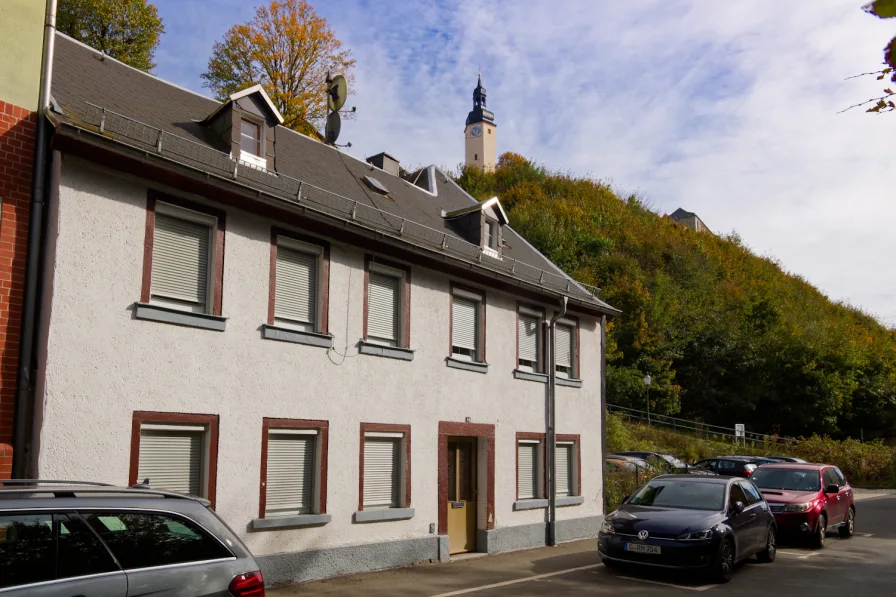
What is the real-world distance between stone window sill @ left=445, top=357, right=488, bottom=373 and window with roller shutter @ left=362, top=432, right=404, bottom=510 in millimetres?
1903

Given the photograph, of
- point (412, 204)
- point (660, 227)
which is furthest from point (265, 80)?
point (660, 227)

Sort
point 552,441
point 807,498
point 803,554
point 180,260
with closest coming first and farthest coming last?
point 180,260 < point 803,554 < point 807,498 < point 552,441

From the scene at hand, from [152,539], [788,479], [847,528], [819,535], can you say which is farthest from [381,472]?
[847,528]

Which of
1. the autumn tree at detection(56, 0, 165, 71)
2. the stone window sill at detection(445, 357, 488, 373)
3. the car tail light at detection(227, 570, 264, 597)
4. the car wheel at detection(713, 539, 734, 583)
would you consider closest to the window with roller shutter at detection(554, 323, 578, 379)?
the stone window sill at detection(445, 357, 488, 373)

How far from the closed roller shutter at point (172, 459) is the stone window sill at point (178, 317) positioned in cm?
140

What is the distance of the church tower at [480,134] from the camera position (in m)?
106

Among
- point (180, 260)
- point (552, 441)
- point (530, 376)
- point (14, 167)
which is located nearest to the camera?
point (14, 167)

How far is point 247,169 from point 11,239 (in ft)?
14.1

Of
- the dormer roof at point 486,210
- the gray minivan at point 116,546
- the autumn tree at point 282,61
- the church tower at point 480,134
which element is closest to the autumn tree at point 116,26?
the autumn tree at point 282,61

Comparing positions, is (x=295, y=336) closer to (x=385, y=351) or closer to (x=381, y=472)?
(x=385, y=351)

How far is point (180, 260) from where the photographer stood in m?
10.7

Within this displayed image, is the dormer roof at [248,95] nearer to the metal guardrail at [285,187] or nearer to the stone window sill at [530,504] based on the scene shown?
the metal guardrail at [285,187]

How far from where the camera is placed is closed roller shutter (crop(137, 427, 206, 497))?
32.6ft

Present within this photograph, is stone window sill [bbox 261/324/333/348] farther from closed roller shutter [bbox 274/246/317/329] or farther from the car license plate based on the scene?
the car license plate
